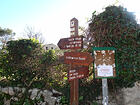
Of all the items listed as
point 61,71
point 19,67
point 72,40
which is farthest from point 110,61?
point 19,67

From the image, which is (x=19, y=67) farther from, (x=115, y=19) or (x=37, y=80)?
(x=115, y=19)

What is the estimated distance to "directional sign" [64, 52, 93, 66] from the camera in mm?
3303

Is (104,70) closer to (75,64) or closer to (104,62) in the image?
(104,62)

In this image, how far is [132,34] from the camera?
4.36 metres

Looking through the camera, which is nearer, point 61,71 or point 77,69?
point 77,69

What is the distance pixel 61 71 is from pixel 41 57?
943 millimetres

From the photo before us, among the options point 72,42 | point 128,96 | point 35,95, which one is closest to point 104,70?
point 72,42

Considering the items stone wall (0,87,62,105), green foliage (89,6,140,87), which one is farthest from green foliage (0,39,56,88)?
green foliage (89,6,140,87)

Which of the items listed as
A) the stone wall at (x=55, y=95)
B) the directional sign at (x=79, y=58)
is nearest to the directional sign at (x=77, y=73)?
the directional sign at (x=79, y=58)

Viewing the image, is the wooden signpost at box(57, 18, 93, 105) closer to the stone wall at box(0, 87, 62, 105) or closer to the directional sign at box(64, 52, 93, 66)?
the directional sign at box(64, 52, 93, 66)

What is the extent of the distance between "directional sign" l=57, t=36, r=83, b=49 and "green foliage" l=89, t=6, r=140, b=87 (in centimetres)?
126

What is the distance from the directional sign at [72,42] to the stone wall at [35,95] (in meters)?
2.04

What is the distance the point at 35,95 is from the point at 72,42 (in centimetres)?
262

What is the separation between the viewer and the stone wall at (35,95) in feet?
15.9
